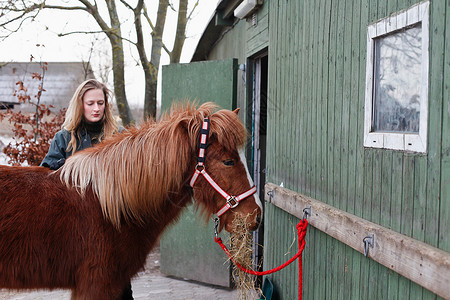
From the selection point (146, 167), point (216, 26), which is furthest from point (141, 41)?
point (146, 167)

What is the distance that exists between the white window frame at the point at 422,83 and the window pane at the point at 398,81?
0.09ft

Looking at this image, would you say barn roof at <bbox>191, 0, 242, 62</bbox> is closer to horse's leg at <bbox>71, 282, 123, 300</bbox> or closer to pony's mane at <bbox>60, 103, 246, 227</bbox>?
pony's mane at <bbox>60, 103, 246, 227</bbox>

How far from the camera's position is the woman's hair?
303 cm

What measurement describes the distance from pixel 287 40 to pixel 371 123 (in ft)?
4.79

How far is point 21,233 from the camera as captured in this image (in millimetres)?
2180

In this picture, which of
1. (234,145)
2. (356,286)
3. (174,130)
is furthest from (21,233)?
(356,286)

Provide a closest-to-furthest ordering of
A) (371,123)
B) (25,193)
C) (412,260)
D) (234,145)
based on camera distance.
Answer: (412,260), (371,123), (25,193), (234,145)

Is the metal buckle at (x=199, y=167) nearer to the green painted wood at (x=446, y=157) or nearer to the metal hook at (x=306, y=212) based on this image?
the metal hook at (x=306, y=212)

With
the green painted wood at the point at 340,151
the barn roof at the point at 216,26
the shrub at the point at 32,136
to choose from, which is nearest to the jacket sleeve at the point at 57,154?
the green painted wood at the point at 340,151

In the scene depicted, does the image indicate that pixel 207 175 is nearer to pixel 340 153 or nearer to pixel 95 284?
pixel 340 153

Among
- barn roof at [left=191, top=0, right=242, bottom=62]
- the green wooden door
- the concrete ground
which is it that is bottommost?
the concrete ground

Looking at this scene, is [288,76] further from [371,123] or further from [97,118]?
[97,118]

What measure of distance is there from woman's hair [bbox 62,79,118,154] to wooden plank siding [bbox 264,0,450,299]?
1.37 metres

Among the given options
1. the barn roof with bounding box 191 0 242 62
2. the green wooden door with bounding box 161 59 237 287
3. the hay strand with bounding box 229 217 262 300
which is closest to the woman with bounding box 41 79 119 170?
the hay strand with bounding box 229 217 262 300
